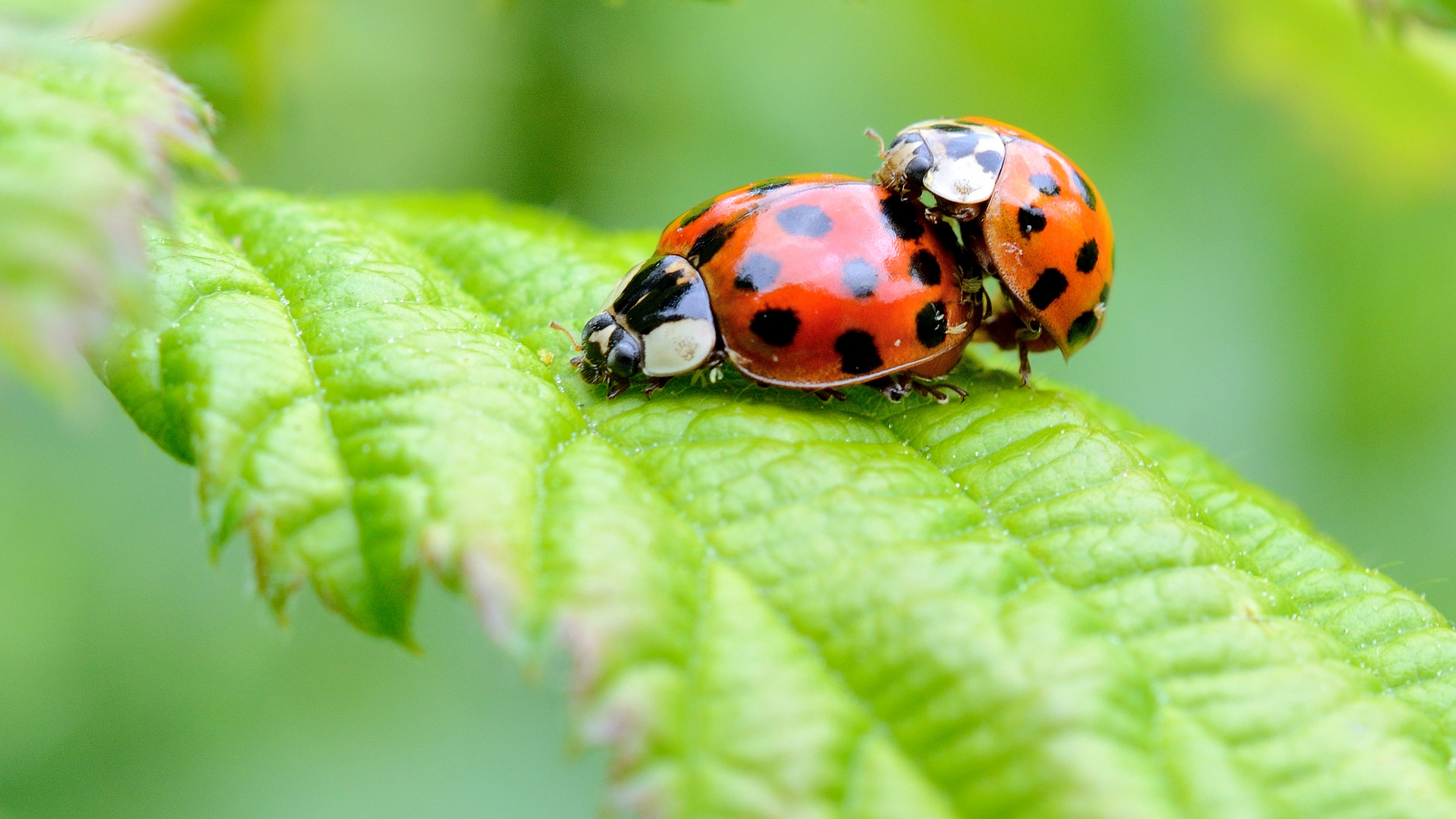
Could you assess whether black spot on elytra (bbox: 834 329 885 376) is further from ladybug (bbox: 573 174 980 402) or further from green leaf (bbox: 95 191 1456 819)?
green leaf (bbox: 95 191 1456 819)

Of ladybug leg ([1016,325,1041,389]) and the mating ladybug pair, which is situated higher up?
the mating ladybug pair

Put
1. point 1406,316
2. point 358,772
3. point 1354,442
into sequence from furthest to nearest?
point 1406,316 → point 1354,442 → point 358,772

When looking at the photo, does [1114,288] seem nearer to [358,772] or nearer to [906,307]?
[906,307]

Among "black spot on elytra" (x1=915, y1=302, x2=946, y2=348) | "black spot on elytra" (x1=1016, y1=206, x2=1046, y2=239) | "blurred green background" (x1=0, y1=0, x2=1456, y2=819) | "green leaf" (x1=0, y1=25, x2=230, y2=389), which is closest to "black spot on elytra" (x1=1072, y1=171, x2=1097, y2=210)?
"black spot on elytra" (x1=1016, y1=206, x2=1046, y2=239)

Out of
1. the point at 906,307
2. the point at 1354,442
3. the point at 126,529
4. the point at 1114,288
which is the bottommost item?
the point at 126,529

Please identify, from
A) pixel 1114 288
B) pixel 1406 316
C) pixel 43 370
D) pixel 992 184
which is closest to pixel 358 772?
pixel 992 184

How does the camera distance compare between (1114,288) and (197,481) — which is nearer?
(197,481)
